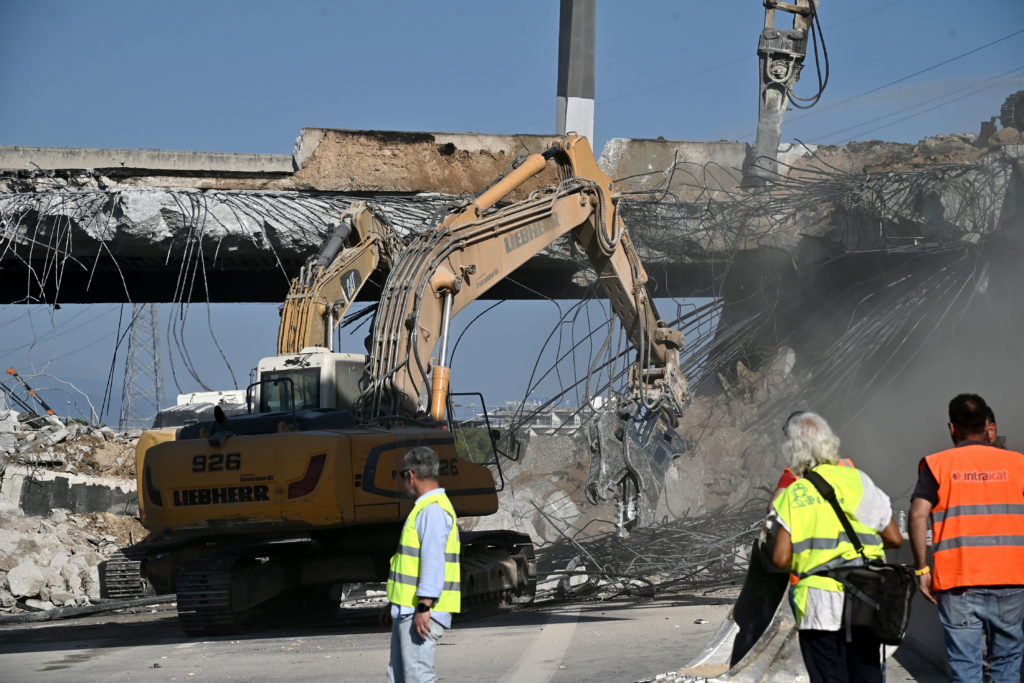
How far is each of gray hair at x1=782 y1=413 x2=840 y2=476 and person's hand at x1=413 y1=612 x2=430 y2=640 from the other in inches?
65.8

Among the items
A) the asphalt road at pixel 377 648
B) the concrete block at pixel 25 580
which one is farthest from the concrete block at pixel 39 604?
the asphalt road at pixel 377 648

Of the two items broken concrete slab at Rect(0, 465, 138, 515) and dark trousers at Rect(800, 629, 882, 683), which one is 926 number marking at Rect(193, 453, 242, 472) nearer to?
dark trousers at Rect(800, 629, 882, 683)

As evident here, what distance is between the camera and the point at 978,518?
4.99m

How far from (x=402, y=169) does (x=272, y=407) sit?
8.63m

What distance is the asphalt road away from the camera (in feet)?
24.9

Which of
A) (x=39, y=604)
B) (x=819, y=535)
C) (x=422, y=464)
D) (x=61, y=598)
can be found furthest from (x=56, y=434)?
(x=819, y=535)

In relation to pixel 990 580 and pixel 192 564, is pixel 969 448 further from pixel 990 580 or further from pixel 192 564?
pixel 192 564

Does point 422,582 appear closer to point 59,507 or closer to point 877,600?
point 877,600

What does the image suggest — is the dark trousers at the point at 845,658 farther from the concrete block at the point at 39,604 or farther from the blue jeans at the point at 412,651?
the concrete block at the point at 39,604

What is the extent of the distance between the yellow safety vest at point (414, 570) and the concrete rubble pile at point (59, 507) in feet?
34.6

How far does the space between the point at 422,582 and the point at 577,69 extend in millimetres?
17006

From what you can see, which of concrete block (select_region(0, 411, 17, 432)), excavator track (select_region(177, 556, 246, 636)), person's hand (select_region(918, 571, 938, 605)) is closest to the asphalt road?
excavator track (select_region(177, 556, 246, 636))

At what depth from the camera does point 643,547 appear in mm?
13156

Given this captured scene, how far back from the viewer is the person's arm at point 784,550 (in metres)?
4.38
